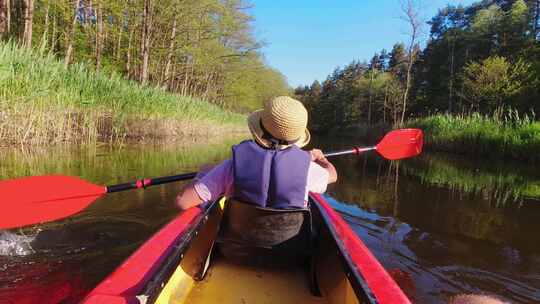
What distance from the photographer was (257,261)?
2.40m

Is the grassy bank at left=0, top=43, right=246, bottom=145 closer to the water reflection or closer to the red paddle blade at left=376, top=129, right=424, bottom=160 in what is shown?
the water reflection

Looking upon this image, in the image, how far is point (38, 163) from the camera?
246 inches

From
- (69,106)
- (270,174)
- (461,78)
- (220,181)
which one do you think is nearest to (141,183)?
(220,181)

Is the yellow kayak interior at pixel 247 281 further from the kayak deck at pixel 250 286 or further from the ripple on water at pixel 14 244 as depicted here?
the ripple on water at pixel 14 244

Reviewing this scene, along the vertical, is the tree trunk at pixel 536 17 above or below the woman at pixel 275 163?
above

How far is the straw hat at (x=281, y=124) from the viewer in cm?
201

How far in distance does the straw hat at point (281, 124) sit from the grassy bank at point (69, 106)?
5923 millimetres

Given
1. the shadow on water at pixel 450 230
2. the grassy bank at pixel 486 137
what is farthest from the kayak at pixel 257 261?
the grassy bank at pixel 486 137

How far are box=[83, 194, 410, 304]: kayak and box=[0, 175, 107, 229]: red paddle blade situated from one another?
4.01 feet

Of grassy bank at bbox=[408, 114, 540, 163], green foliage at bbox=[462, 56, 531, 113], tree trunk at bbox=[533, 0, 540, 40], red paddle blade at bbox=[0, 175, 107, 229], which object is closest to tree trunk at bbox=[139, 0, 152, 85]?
grassy bank at bbox=[408, 114, 540, 163]

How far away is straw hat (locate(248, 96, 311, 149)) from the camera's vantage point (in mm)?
2010

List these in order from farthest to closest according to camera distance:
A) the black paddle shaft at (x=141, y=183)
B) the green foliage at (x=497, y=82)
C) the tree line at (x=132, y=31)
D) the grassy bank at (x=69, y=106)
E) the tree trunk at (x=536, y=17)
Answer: the tree trunk at (x=536, y=17)
the green foliage at (x=497, y=82)
the tree line at (x=132, y=31)
the grassy bank at (x=69, y=106)
the black paddle shaft at (x=141, y=183)

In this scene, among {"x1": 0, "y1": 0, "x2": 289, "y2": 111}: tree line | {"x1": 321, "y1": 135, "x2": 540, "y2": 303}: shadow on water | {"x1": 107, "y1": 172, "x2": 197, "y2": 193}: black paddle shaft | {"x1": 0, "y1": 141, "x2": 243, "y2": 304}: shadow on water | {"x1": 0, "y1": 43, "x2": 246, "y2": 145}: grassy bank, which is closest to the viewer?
{"x1": 0, "y1": 141, "x2": 243, "y2": 304}: shadow on water

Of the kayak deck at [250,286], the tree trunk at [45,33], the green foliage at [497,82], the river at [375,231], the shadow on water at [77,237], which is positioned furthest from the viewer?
the green foliage at [497,82]
